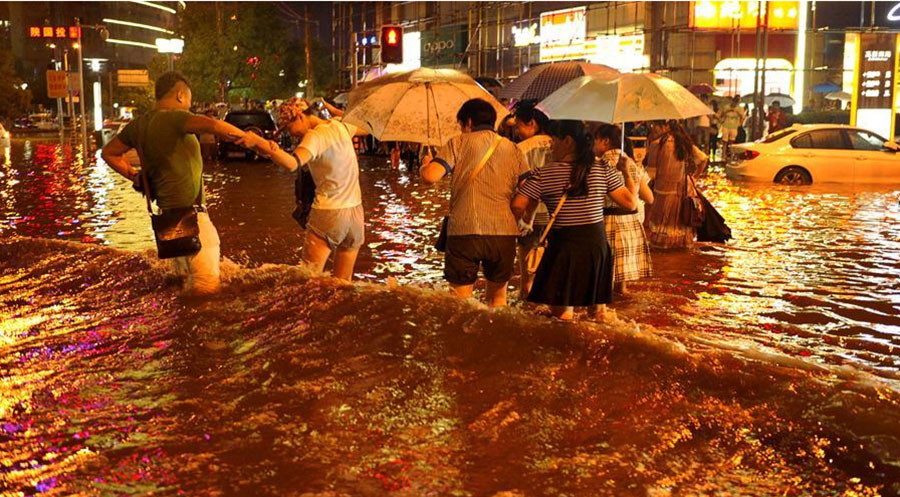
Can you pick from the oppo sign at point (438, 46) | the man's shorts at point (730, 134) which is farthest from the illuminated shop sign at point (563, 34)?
the oppo sign at point (438, 46)

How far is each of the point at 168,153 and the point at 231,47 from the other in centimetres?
6394

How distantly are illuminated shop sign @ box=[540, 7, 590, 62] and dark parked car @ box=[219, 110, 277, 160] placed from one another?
10158 mm

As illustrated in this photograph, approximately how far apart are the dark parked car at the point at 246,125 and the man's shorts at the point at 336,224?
78.6ft

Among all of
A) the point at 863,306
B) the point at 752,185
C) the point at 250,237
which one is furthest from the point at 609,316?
the point at 752,185

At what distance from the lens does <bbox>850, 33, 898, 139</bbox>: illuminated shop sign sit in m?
28.4

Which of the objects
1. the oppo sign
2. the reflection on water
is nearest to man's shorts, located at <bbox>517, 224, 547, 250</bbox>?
the reflection on water

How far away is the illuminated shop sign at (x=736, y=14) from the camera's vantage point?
96.3 feet

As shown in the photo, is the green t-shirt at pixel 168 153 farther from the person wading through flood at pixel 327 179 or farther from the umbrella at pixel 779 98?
the umbrella at pixel 779 98

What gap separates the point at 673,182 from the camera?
1148cm

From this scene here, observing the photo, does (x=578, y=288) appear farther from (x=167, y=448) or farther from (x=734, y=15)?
(x=734, y=15)

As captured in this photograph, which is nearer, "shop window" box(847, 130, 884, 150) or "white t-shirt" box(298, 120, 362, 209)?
"white t-shirt" box(298, 120, 362, 209)

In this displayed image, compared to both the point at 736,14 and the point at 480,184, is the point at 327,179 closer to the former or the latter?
the point at 480,184

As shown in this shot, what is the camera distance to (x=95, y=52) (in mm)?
133375

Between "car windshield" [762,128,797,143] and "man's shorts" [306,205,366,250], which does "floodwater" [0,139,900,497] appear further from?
"car windshield" [762,128,797,143]
